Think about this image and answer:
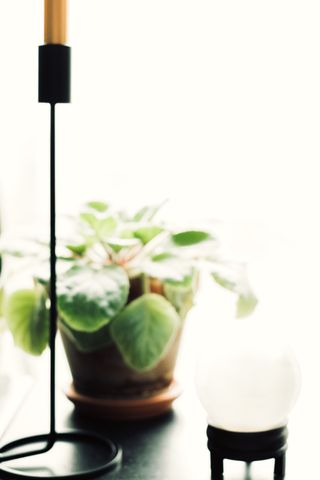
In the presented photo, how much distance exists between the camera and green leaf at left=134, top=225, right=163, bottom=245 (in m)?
1.02

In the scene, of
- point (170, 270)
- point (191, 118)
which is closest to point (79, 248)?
point (170, 270)

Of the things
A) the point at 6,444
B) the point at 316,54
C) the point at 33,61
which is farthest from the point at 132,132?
the point at 6,444

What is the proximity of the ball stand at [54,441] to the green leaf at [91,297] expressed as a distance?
1.4 inches

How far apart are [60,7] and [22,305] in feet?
1.34

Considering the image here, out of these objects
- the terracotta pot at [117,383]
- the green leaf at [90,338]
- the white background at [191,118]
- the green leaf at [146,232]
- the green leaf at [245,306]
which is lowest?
the terracotta pot at [117,383]

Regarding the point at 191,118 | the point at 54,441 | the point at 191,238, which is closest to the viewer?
the point at 54,441

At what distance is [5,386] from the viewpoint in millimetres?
1106

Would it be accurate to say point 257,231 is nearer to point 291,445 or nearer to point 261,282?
point 261,282

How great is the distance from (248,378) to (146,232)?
303 mm

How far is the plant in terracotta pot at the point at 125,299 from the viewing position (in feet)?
3.09

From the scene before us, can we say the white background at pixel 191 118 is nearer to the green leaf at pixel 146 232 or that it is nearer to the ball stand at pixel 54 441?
the green leaf at pixel 146 232

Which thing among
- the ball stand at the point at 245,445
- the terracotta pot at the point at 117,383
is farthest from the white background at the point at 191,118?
the ball stand at the point at 245,445

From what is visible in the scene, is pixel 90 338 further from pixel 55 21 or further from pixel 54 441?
pixel 55 21

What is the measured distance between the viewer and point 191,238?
1.01 meters
